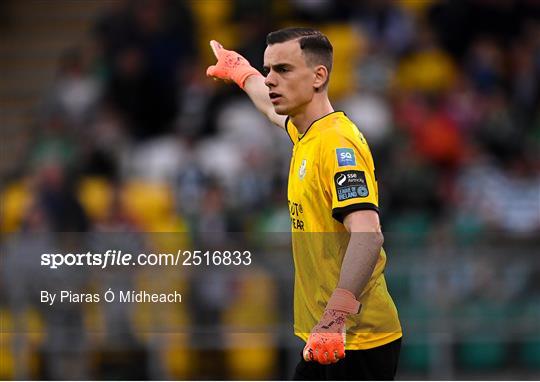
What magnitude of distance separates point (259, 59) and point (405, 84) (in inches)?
67.1

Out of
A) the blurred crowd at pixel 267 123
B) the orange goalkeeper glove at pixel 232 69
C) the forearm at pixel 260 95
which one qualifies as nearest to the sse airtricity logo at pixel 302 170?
the forearm at pixel 260 95

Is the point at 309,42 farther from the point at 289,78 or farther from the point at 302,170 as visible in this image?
the point at 302,170

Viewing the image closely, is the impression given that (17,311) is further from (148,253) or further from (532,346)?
(532,346)

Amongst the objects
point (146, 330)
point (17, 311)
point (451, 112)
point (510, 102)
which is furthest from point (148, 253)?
point (510, 102)

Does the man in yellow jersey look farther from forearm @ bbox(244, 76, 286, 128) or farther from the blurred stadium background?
the blurred stadium background

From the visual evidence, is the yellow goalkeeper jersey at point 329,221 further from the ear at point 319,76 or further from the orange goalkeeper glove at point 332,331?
the orange goalkeeper glove at point 332,331

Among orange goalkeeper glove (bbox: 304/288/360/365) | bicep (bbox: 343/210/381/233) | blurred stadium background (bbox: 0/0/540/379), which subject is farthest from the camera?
blurred stadium background (bbox: 0/0/540/379)

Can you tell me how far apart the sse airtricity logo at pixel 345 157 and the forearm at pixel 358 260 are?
31 cm

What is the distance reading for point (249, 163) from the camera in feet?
36.7

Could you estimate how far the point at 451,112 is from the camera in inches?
478

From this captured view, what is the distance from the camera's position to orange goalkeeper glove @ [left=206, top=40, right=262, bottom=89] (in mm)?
6223

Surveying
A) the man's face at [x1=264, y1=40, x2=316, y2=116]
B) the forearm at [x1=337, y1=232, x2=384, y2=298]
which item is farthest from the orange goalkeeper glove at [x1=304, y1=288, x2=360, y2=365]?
the man's face at [x1=264, y1=40, x2=316, y2=116]

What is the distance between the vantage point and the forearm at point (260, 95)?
598 centimetres

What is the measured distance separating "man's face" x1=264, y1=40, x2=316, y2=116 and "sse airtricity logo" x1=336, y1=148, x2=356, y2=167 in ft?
1.12
